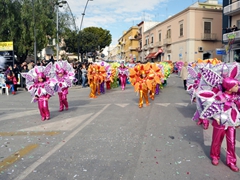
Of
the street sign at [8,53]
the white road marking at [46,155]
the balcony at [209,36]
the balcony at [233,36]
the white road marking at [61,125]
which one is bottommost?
the white road marking at [46,155]

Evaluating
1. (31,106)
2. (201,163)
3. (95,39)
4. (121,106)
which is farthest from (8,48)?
(95,39)

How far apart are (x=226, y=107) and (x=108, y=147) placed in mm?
2316

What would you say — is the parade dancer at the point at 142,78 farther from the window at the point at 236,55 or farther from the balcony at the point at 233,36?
the window at the point at 236,55

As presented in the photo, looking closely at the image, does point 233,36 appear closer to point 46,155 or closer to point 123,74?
point 123,74

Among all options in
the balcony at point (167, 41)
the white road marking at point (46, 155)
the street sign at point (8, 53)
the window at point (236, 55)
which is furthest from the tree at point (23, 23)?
the balcony at point (167, 41)

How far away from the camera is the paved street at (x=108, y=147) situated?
3.97 m

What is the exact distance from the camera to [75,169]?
411cm

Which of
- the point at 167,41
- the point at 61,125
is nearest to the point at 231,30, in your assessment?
the point at 167,41

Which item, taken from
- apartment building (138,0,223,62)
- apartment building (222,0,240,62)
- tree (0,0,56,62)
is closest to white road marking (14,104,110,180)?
tree (0,0,56,62)

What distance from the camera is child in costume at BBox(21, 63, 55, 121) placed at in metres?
7.68

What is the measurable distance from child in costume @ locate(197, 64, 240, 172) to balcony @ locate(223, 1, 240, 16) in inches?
1016

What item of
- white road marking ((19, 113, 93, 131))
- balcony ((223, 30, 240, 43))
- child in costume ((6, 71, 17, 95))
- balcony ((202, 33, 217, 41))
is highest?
balcony ((202, 33, 217, 41))

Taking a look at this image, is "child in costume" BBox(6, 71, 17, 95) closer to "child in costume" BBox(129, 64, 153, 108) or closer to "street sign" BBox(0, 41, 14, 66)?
"street sign" BBox(0, 41, 14, 66)

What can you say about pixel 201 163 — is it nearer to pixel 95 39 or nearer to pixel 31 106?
pixel 31 106
